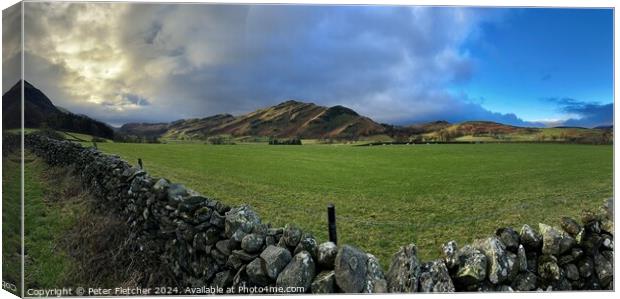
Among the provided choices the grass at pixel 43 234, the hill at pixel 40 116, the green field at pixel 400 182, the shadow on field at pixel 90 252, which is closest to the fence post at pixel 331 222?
the green field at pixel 400 182

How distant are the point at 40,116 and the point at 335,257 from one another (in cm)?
538

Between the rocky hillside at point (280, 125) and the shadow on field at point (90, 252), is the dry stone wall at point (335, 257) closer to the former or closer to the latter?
the shadow on field at point (90, 252)

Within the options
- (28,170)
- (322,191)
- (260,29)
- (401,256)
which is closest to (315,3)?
(260,29)

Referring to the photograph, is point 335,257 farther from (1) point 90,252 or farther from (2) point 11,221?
(2) point 11,221

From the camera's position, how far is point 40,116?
27.4 ft

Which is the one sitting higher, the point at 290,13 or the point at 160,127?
the point at 290,13

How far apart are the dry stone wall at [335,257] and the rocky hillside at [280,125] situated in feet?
3.21

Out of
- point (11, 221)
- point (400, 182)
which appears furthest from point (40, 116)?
point (400, 182)

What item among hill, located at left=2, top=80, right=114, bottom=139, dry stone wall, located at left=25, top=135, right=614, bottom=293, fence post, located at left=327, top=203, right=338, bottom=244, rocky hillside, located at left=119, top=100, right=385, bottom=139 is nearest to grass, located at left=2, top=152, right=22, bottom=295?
dry stone wall, located at left=25, top=135, right=614, bottom=293

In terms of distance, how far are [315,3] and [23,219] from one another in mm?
5957

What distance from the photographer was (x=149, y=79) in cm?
870

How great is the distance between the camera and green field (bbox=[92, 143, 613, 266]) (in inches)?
345

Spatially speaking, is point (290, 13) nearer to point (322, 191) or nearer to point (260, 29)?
point (260, 29)

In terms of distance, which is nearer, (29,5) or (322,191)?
(29,5)
